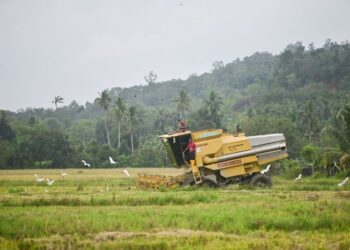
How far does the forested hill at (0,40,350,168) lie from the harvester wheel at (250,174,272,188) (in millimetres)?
10612

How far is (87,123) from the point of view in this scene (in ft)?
367

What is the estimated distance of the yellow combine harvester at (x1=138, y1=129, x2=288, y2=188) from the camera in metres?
24.4

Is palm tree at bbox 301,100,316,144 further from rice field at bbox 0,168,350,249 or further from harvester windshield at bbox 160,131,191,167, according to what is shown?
rice field at bbox 0,168,350,249

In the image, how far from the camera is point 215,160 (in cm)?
2430

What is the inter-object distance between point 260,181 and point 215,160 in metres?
2.42

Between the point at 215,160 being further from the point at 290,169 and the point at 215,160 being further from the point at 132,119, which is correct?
the point at 132,119

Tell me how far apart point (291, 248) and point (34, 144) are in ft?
225

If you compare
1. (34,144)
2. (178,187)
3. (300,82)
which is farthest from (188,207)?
(300,82)

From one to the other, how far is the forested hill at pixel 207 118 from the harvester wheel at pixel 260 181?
10.6 m

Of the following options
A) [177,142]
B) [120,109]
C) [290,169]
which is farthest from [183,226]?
[120,109]

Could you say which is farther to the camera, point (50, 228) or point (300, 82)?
point (300, 82)

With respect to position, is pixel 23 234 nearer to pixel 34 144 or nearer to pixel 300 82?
pixel 34 144

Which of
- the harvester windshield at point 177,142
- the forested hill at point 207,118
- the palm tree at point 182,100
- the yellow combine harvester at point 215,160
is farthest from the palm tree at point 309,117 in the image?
the harvester windshield at point 177,142

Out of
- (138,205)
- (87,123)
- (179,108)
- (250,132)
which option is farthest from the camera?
(87,123)
